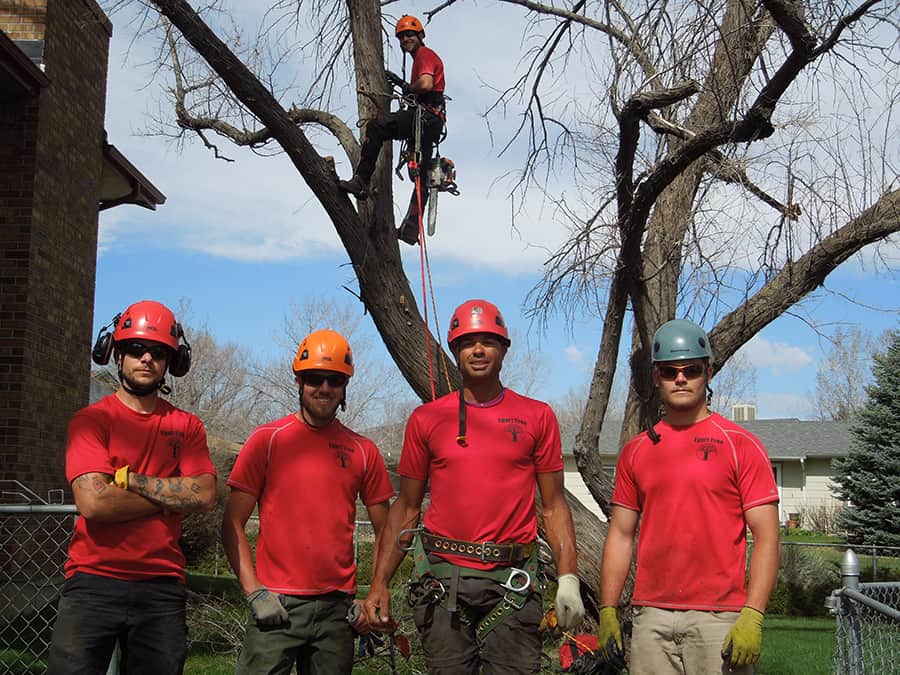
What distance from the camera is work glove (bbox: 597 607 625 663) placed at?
421 centimetres

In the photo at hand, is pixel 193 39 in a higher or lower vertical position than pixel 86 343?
higher

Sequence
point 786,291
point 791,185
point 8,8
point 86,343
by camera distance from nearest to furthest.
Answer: point 791,185
point 786,291
point 8,8
point 86,343

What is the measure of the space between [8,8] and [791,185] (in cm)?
891

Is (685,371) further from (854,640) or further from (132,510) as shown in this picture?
(132,510)

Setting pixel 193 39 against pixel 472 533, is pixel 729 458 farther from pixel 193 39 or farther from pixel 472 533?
pixel 193 39

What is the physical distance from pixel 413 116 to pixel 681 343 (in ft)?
15.1

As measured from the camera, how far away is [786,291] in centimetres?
808

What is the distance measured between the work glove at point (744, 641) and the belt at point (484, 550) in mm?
911

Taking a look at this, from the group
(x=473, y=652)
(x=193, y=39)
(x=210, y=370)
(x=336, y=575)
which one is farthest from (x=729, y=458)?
(x=210, y=370)

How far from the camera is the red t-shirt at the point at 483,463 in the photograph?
4195mm

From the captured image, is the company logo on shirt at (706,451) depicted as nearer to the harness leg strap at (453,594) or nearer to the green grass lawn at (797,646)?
the harness leg strap at (453,594)

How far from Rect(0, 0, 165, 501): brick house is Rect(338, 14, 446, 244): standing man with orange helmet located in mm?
3269

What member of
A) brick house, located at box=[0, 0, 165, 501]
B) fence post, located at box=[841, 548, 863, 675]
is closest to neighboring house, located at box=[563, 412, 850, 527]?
brick house, located at box=[0, 0, 165, 501]

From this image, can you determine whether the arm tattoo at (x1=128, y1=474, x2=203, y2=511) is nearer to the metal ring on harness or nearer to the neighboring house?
the metal ring on harness
